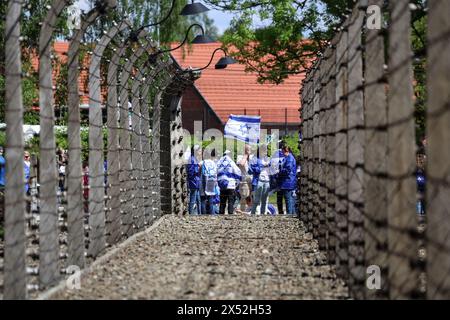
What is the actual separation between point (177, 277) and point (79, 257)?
3.29 ft

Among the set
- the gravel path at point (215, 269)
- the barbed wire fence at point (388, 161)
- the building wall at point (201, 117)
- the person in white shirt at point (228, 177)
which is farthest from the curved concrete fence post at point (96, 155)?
the building wall at point (201, 117)

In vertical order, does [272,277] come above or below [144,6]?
below

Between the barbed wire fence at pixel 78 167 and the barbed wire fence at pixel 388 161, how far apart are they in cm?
225

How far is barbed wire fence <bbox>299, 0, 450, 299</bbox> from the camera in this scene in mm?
6332

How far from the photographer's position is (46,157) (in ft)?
34.6

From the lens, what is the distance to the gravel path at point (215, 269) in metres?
10.0

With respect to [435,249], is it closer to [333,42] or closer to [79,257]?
[79,257]

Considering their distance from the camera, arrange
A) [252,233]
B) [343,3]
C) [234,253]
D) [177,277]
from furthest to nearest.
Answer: [343,3]
[252,233]
[234,253]
[177,277]

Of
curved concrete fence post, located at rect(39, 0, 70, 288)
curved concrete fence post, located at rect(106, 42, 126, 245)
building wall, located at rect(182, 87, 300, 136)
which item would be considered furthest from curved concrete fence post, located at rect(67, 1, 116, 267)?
building wall, located at rect(182, 87, 300, 136)

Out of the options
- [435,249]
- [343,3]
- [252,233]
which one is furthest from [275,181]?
[435,249]

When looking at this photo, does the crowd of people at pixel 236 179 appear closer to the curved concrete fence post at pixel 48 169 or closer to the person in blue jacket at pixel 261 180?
the person in blue jacket at pixel 261 180

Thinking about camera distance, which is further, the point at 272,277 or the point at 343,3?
the point at 343,3

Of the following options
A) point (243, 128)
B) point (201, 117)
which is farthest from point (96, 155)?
point (201, 117)

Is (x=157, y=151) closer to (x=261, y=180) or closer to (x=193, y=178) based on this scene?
(x=193, y=178)
